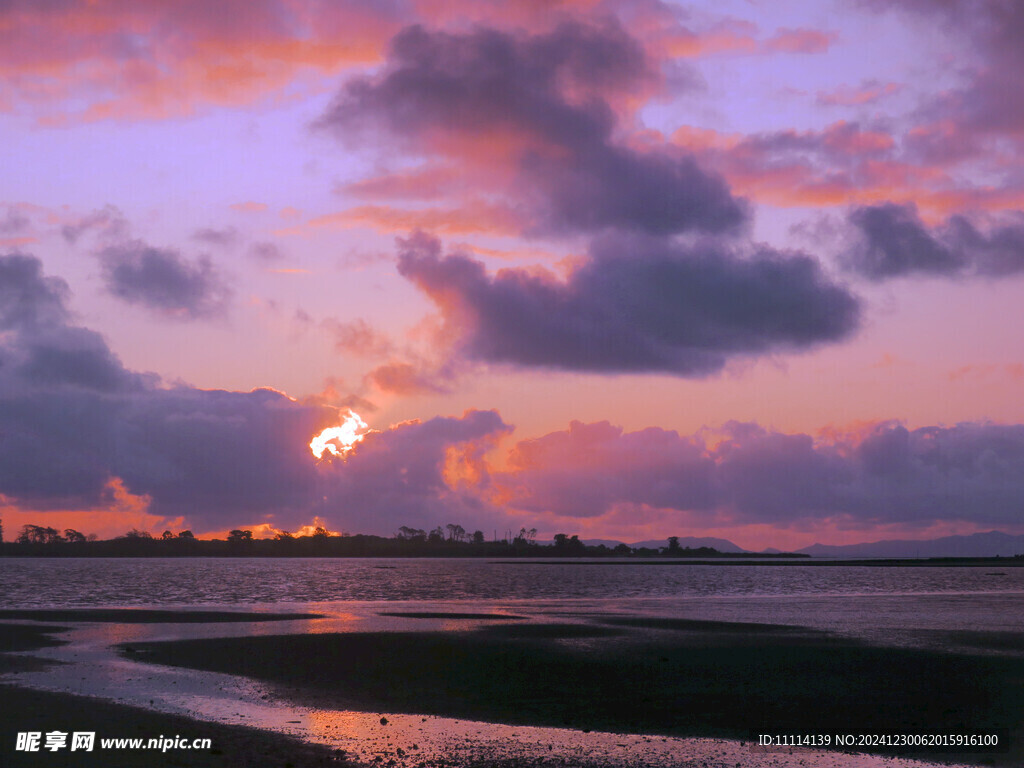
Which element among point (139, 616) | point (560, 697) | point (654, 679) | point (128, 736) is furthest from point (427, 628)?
point (128, 736)

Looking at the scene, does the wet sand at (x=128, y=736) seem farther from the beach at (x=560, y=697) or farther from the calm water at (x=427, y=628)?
the calm water at (x=427, y=628)

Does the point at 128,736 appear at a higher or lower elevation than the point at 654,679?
higher

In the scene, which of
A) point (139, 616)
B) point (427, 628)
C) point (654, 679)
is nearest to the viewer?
point (654, 679)

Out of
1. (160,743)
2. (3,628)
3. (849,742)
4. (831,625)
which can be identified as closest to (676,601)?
(831,625)

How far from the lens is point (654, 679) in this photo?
33031mm

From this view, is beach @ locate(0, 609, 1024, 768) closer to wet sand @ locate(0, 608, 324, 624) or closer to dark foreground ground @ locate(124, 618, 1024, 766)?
dark foreground ground @ locate(124, 618, 1024, 766)

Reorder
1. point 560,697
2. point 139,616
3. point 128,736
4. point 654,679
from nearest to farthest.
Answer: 1. point 128,736
2. point 560,697
3. point 654,679
4. point 139,616

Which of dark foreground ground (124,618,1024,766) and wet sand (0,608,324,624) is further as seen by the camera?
wet sand (0,608,324,624)

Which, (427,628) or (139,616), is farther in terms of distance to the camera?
(139,616)

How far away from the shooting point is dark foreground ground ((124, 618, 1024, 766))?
26.0 m

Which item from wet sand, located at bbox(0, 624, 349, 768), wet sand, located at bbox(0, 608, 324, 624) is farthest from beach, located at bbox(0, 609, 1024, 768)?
wet sand, located at bbox(0, 608, 324, 624)

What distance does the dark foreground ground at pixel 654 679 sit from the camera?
26.0 meters

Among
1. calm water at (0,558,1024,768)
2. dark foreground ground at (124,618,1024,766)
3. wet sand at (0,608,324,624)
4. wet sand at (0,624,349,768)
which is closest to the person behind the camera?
wet sand at (0,624,349,768)

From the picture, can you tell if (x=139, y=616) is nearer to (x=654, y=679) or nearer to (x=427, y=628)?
(x=427, y=628)
